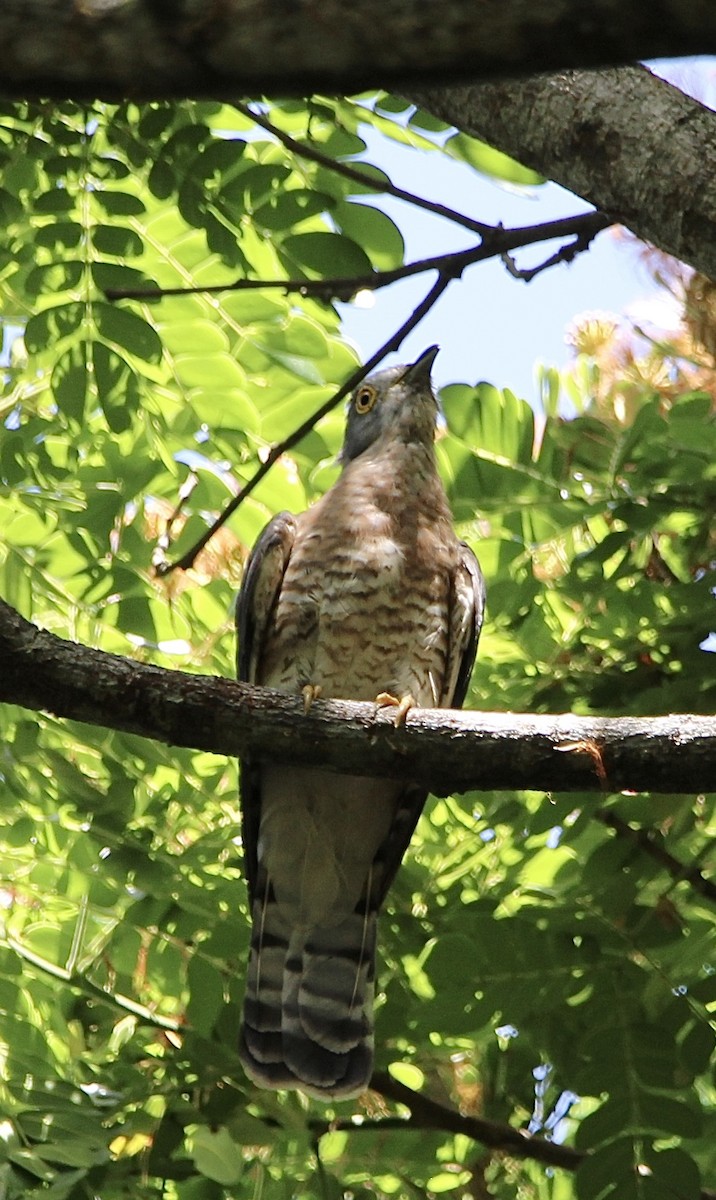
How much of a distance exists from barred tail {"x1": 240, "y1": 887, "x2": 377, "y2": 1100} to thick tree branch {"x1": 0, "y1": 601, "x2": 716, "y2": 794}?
1072mm

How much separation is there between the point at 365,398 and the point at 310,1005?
228cm

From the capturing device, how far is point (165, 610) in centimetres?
377

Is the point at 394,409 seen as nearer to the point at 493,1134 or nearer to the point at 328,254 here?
the point at 328,254

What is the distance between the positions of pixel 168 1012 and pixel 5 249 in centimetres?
211

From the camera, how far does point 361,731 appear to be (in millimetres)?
2777

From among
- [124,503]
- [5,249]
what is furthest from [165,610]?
[5,249]

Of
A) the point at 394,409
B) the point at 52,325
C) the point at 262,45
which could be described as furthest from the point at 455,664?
the point at 262,45

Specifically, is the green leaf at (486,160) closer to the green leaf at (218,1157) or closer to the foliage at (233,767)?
the foliage at (233,767)

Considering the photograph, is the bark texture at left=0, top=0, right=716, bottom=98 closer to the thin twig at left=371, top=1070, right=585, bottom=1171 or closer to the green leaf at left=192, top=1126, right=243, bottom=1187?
the green leaf at left=192, top=1126, right=243, bottom=1187

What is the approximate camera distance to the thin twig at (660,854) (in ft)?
10.5

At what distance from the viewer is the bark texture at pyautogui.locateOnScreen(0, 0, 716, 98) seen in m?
1.19

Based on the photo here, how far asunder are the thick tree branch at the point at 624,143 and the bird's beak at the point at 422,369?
6.58 feet

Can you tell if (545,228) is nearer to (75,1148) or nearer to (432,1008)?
(432,1008)

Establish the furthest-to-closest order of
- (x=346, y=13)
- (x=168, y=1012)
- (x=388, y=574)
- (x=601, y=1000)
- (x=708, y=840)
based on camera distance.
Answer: (x=388, y=574) < (x=168, y=1012) < (x=708, y=840) < (x=601, y=1000) < (x=346, y=13)
